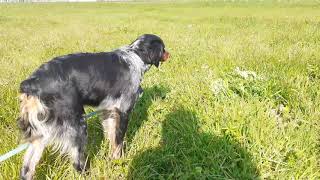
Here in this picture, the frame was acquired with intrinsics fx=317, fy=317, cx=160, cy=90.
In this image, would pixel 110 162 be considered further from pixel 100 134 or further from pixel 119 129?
pixel 100 134

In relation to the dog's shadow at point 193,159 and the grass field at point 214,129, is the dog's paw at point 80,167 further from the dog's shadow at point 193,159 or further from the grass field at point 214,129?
the dog's shadow at point 193,159

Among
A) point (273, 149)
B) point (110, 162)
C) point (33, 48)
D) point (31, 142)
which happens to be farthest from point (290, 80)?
point (33, 48)

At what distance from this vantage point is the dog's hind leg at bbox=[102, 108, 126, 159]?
13.7ft

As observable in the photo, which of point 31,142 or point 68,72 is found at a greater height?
point 68,72

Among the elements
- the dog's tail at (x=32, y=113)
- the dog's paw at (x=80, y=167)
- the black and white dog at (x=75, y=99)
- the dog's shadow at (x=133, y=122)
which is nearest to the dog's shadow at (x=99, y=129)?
the dog's shadow at (x=133, y=122)

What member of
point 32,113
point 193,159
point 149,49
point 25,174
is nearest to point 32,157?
point 25,174

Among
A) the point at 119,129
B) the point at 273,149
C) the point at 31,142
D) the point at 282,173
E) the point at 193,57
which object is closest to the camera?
the point at 31,142

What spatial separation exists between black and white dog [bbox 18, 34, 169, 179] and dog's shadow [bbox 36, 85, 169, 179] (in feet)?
0.83

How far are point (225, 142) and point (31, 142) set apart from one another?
7.68 ft

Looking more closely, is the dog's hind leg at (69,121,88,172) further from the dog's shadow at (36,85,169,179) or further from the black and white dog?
the dog's shadow at (36,85,169,179)

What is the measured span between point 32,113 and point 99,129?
170cm

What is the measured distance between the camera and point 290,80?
565cm

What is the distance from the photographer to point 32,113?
Result: 329cm

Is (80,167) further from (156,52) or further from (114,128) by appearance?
(156,52)
